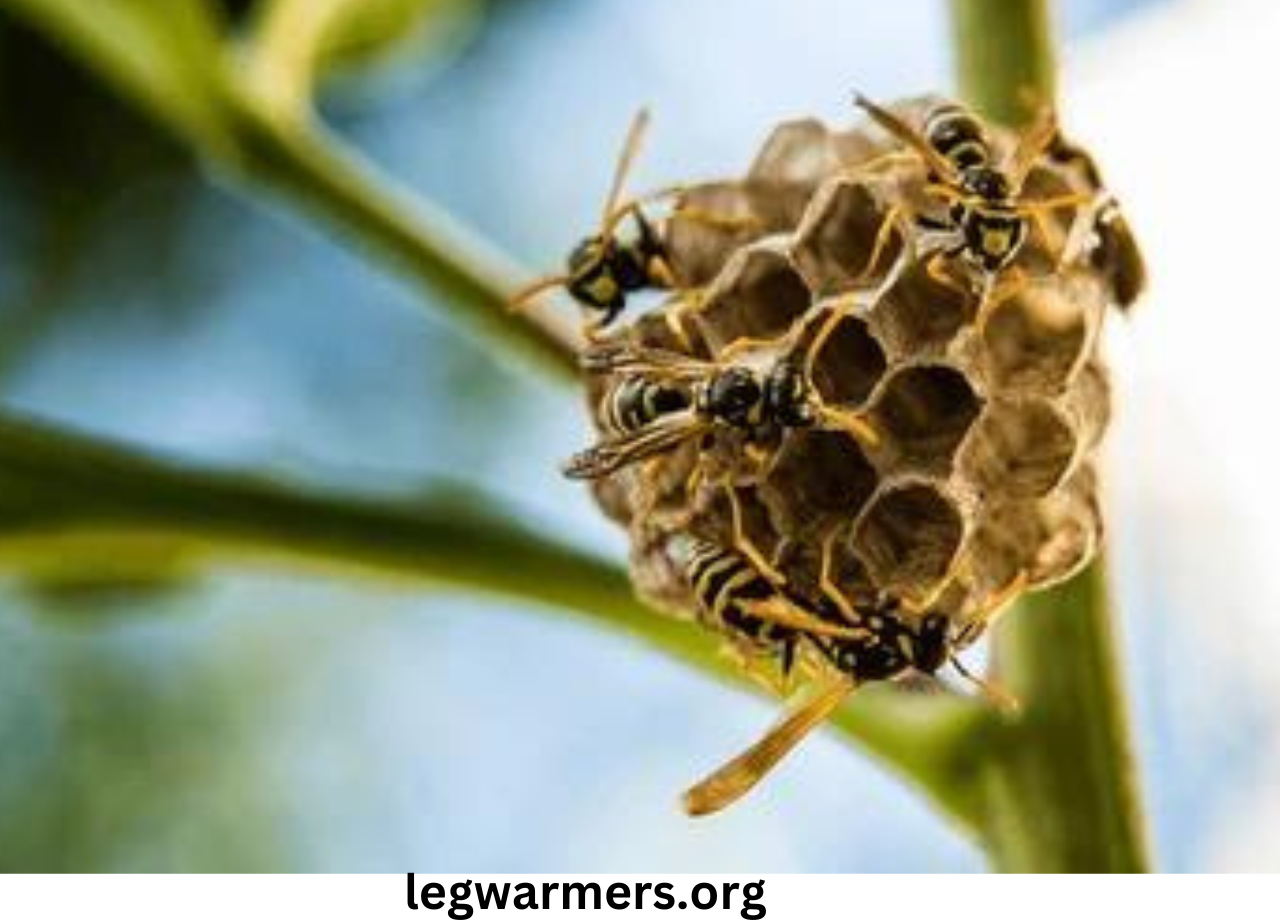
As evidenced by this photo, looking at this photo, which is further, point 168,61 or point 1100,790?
point 168,61

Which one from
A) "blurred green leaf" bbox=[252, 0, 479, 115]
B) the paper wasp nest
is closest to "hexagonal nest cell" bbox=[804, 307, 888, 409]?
the paper wasp nest

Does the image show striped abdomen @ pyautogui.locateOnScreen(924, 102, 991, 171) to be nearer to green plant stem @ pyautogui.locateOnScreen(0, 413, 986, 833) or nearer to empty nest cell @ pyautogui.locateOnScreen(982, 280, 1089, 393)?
empty nest cell @ pyautogui.locateOnScreen(982, 280, 1089, 393)

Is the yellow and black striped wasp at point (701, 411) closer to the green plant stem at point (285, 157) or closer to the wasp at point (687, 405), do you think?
the wasp at point (687, 405)

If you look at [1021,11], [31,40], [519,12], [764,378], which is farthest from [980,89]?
[519,12]

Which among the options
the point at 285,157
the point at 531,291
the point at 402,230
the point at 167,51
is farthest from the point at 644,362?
the point at 167,51

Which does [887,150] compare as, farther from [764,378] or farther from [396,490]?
[396,490]

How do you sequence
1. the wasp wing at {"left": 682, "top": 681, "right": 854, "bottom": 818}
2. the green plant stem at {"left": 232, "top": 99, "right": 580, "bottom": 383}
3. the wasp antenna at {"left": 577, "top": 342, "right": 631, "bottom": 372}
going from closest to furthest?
the wasp wing at {"left": 682, "top": 681, "right": 854, "bottom": 818}, the wasp antenna at {"left": 577, "top": 342, "right": 631, "bottom": 372}, the green plant stem at {"left": 232, "top": 99, "right": 580, "bottom": 383}

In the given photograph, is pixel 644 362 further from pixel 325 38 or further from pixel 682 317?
pixel 325 38
